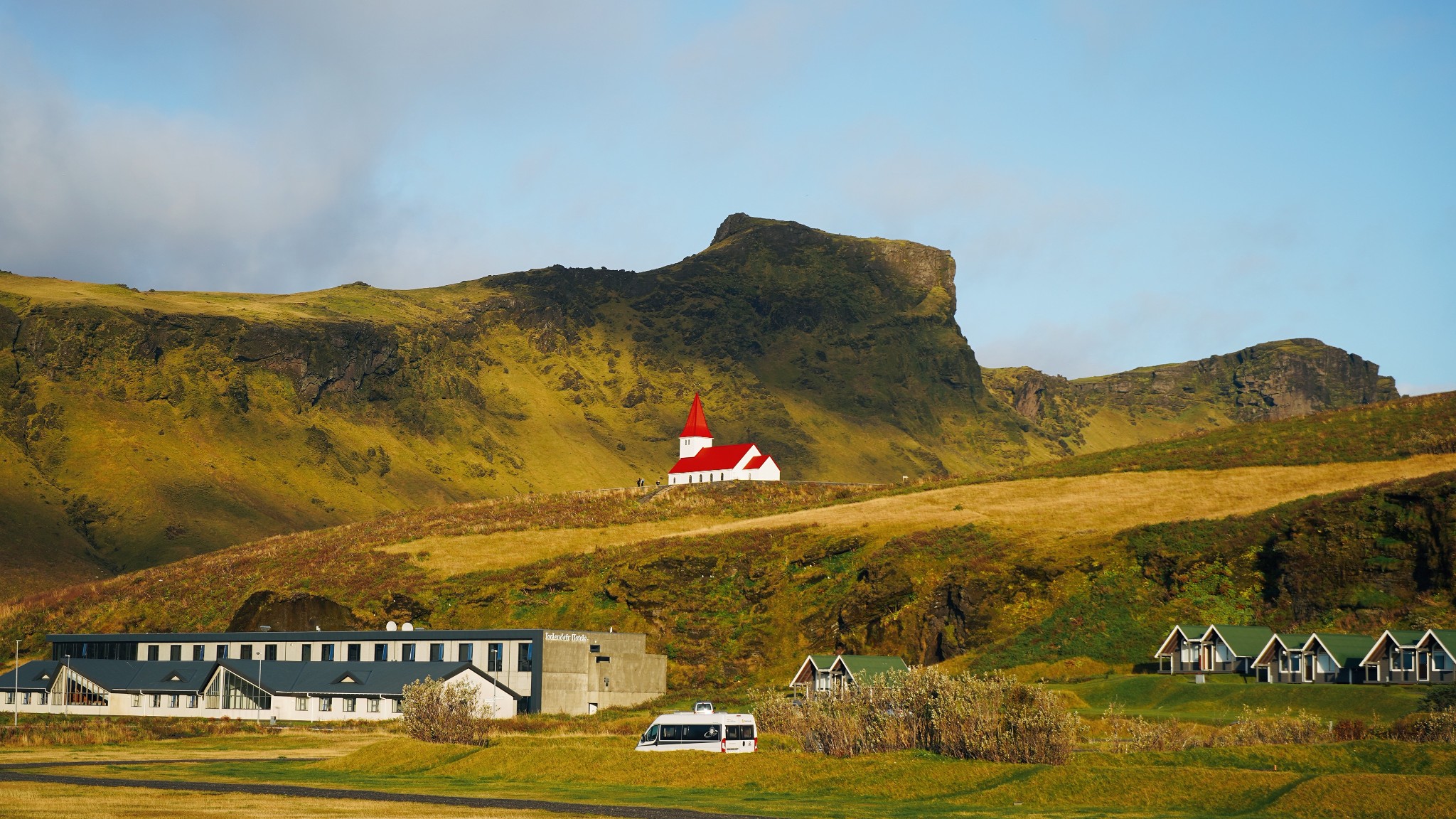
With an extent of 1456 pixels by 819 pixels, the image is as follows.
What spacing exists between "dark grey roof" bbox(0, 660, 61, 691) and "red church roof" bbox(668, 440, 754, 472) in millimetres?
91964

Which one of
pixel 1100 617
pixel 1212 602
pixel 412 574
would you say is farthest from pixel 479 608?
pixel 1212 602

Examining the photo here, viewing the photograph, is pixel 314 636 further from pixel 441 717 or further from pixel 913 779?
pixel 913 779

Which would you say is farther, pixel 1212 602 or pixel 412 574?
pixel 412 574

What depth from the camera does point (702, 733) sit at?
54.3m

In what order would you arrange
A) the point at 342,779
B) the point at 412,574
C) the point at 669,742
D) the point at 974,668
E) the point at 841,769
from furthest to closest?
the point at 412,574 → the point at 974,668 → the point at 669,742 → the point at 342,779 → the point at 841,769

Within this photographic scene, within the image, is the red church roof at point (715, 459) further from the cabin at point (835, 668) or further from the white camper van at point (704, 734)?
the white camper van at point (704, 734)

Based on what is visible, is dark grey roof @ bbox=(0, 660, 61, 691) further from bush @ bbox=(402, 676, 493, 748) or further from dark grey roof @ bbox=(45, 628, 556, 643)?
bush @ bbox=(402, 676, 493, 748)

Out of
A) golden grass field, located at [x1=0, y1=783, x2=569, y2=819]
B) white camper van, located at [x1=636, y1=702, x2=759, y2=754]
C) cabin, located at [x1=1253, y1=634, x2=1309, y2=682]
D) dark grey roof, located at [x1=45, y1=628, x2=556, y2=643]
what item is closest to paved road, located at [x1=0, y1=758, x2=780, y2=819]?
golden grass field, located at [x1=0, y1=783, x2=569, y2=819]

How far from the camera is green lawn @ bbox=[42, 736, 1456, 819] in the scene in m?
37.3

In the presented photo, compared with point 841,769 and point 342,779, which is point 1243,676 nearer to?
point 841,769

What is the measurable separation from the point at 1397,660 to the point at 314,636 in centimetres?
6744

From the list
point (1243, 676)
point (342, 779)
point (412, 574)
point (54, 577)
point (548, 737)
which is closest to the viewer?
point (342, 779)

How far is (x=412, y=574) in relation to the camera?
117188 millimetres

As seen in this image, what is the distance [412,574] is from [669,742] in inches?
2658
